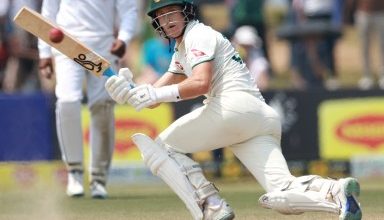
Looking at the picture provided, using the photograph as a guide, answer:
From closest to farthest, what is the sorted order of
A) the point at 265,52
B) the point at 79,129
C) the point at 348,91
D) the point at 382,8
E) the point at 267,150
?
the point at 267,150
the point at 79,129
the point at 348,91
the point at 382,8
the point at 265,52

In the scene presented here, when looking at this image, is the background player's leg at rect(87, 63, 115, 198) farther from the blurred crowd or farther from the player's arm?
the blurred crowd

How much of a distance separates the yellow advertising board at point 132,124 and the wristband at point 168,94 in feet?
20.8

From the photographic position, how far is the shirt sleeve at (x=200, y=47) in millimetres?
7102

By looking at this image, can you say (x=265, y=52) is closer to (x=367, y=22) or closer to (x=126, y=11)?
(x=367, y=22)

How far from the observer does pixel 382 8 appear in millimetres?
15984

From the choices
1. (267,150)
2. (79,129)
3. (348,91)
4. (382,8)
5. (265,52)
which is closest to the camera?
(267,150)

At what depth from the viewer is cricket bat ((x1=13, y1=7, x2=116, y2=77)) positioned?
7.38m

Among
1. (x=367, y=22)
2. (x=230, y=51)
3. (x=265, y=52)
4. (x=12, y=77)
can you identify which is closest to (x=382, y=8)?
(x=367, y=22)

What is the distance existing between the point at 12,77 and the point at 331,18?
434cm

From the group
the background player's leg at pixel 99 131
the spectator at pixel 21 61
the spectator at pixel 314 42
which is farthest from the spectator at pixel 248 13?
the background player's leg at pixel 99 131

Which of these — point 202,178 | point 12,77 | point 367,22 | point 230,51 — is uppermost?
point 230,51

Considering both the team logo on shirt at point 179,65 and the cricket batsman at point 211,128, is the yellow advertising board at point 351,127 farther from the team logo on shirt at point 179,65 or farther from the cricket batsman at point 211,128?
the cricket batsman at point 211,128

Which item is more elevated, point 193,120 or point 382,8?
point 193,120

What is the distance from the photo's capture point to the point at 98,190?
9953 mm
